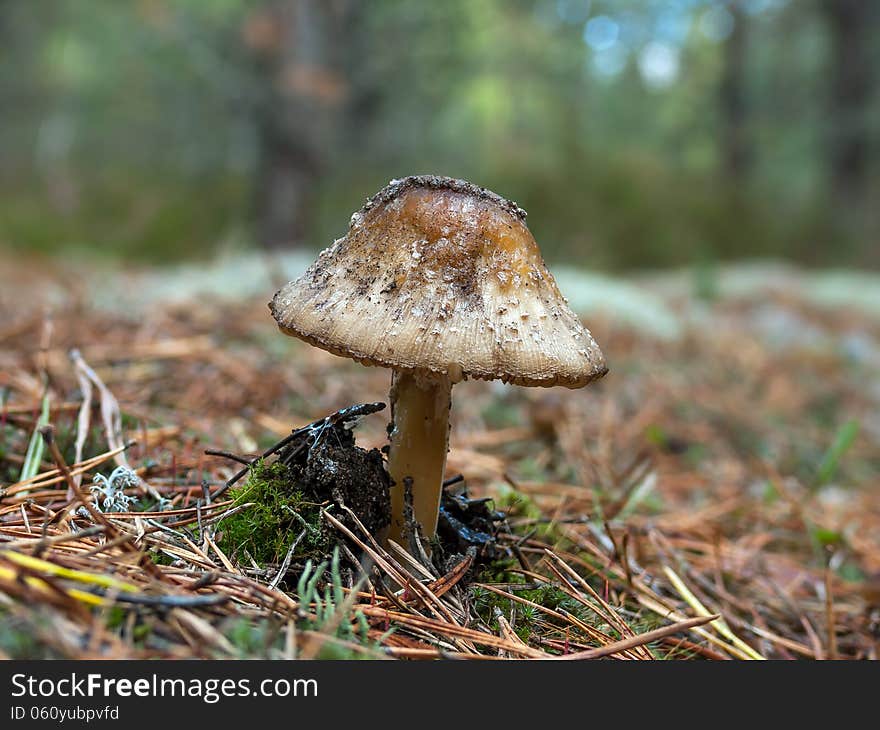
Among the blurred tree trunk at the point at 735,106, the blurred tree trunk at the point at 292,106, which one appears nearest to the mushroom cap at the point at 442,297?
the blurred tree trunk at the point at 292,106

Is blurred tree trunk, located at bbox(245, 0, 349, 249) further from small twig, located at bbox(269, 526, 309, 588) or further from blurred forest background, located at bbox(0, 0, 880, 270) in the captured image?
small twig, located at bbox(269, 526, 309, 588)

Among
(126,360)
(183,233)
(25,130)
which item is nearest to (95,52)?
(25,130)

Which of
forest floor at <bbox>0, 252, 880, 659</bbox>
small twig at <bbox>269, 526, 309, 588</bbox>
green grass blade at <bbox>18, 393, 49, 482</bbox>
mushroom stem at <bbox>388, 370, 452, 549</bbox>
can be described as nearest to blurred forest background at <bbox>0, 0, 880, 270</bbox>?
forest floor at <bbox>0, 252, 880, 659</bbox>

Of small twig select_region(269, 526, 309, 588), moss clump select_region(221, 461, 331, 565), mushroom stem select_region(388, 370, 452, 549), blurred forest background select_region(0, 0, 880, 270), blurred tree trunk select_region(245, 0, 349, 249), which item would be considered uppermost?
blurred forest background select_region(0, 0, 880, 270)

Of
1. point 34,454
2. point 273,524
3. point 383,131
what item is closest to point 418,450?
point 273,524

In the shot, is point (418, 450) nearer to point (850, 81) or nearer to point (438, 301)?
point (438, 301)

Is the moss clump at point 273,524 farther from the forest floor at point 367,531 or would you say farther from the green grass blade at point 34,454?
the green grass blade at point 34,454
